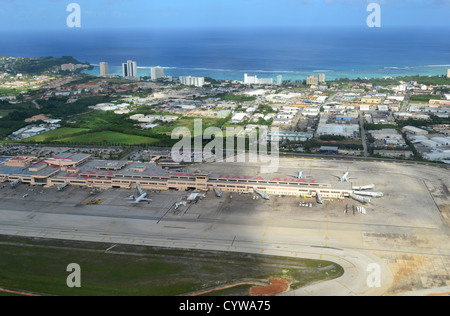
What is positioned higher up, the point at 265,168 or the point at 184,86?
the point at 184,86

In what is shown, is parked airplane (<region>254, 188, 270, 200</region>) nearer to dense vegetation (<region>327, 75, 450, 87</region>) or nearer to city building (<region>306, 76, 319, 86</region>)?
city building (<region>306, 76, 319, 86</region>)

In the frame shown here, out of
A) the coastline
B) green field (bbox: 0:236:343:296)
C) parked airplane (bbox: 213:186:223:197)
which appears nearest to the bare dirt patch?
green field (bbox: 0:236:343:296)

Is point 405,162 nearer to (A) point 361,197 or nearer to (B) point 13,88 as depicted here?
(A) point 361,197

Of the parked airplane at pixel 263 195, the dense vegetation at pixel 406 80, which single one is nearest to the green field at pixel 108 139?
the parked airplane at pixel 263 195

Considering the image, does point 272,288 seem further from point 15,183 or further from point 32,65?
point 32,65

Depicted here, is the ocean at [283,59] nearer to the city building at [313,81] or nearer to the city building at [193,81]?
the city building at [313,81]
